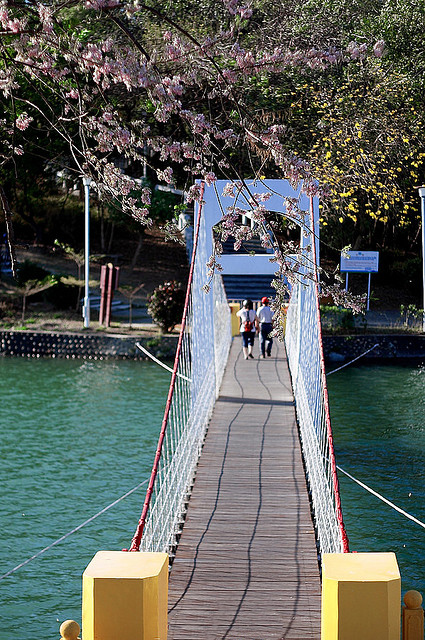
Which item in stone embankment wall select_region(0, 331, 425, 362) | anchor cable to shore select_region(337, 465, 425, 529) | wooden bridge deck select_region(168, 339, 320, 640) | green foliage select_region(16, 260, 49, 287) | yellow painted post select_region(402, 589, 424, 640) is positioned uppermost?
green foliage select_region(16, 260, 49, 287)

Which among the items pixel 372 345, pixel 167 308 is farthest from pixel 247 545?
pixel 372 345

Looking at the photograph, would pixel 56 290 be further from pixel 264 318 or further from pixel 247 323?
pixel 264 318

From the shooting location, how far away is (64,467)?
10.3m

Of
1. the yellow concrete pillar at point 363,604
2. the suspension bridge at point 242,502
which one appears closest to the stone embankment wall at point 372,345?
the suspension bridge at point 242,502

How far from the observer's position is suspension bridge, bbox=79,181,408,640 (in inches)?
121

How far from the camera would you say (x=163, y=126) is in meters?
23.0

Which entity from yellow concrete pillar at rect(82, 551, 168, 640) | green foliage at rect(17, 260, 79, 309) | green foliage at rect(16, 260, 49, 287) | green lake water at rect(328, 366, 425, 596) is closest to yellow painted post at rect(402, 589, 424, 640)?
yellow concrete pillar at rect(82, 551, 168, 640)

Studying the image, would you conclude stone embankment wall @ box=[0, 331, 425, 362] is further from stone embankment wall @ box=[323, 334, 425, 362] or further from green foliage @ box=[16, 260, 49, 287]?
green foliage @ box=[16, 260, 49, 287]

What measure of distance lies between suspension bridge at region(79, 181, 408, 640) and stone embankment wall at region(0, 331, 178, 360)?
7.10 meters

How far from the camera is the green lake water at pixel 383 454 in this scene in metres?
7.68

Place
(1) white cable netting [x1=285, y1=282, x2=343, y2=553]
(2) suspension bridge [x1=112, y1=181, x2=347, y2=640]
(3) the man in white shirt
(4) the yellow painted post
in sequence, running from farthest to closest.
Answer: (3) the man in white shirt < (1) white cable netting [x1=285, y1=282, x2=343, y2=553] < (2) suspension bridge [x1=112, y1=181, x2=347, y2=640] < (4) the yellow painted post

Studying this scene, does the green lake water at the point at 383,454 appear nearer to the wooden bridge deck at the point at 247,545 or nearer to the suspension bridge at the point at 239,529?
the suspension bridge at the point at 239,529

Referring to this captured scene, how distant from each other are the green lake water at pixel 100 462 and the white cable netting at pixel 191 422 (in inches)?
31.7

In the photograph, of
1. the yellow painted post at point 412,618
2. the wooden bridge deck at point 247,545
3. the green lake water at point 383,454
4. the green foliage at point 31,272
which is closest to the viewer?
the yellow painted post at point 412,618
